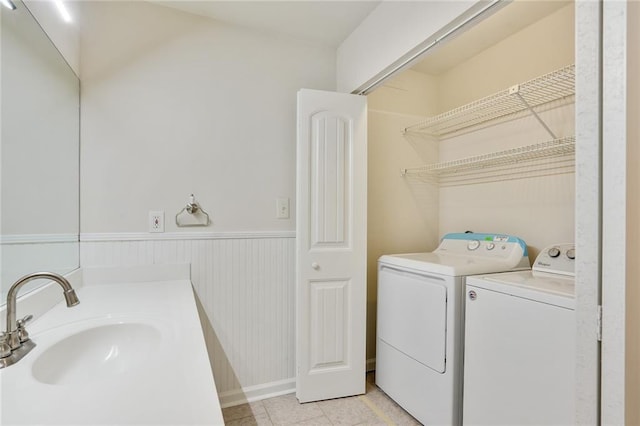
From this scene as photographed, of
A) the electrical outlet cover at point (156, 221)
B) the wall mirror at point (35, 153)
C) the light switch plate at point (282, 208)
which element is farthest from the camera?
the light switch plate at point (282, 208)

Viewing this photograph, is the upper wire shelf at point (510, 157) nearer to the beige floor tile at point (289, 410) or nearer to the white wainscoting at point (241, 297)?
the white wainscoting at point (241, 297)

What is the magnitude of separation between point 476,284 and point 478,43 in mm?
1748

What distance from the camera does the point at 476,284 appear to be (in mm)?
1533

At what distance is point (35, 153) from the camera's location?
1291 mm

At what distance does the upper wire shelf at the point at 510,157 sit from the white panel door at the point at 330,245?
655 millimetres

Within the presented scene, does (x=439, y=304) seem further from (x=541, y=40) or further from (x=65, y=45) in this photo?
(x=65, y=45)

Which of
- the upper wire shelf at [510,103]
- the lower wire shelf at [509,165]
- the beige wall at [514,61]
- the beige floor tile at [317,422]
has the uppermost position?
the beige wall at [514,61]

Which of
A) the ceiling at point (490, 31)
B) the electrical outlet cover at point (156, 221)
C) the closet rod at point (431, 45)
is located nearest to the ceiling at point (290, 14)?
the closet rod at point (431, 45)

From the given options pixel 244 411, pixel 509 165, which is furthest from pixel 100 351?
pixel 509 165

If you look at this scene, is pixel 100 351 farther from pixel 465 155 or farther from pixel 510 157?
pixel 465 155

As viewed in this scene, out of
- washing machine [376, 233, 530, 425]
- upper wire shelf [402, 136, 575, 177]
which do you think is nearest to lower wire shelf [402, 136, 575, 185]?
upper wire shelf [402, 136, 575, 177]

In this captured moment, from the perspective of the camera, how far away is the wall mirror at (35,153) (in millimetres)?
1086

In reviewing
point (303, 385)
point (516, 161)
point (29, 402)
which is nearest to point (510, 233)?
point (516, 161)

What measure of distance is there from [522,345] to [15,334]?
1.75 metres
